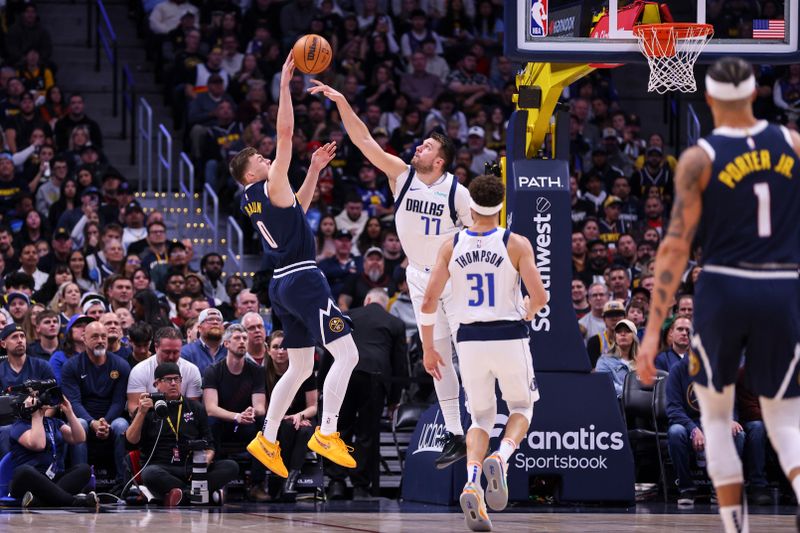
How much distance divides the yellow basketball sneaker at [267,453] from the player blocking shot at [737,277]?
494 cm

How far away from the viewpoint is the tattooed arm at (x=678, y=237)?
22.1 ft

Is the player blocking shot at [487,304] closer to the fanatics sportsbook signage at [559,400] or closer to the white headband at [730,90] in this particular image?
the fanatics sportsbook signage at [559,400]

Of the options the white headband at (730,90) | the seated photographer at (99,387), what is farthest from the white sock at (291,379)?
the white headband at (730,90)

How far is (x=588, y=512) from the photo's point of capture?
38.5 feet

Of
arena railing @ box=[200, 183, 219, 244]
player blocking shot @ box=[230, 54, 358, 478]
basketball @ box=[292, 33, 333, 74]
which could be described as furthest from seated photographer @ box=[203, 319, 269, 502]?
arena railing @ box=[200, 183, 219, 244]

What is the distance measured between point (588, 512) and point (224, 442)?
3.86 m

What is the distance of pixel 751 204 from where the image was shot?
22.2 feet

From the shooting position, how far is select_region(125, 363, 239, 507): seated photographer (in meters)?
12.5

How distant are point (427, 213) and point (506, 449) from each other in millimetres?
2346

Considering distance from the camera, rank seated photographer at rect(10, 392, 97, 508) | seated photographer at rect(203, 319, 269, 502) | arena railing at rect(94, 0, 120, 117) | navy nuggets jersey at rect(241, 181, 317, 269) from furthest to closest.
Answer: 1. arena railing at rect(94, 0, 120, 117)
2. seated photographer at rect(203, 319, 269, 502)
3. seated photographer at rect(10, 392, 97, 508)
4. navy nuggets jersey at rect(241, 181, 317, 269)

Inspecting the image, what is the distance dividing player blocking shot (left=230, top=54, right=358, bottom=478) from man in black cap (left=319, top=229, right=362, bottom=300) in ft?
18.9

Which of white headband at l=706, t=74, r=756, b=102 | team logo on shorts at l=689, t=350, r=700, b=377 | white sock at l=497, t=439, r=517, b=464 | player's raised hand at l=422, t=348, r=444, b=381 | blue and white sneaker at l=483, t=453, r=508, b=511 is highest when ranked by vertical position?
white headband at l=706, t=74, r=756, b=102

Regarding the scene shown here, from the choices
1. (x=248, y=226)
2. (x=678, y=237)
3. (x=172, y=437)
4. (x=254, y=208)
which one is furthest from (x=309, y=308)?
(x=248, y=226)

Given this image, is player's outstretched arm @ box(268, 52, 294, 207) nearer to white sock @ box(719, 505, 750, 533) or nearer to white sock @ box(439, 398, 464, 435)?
white sock @ box(439, 398, 464, 435)
